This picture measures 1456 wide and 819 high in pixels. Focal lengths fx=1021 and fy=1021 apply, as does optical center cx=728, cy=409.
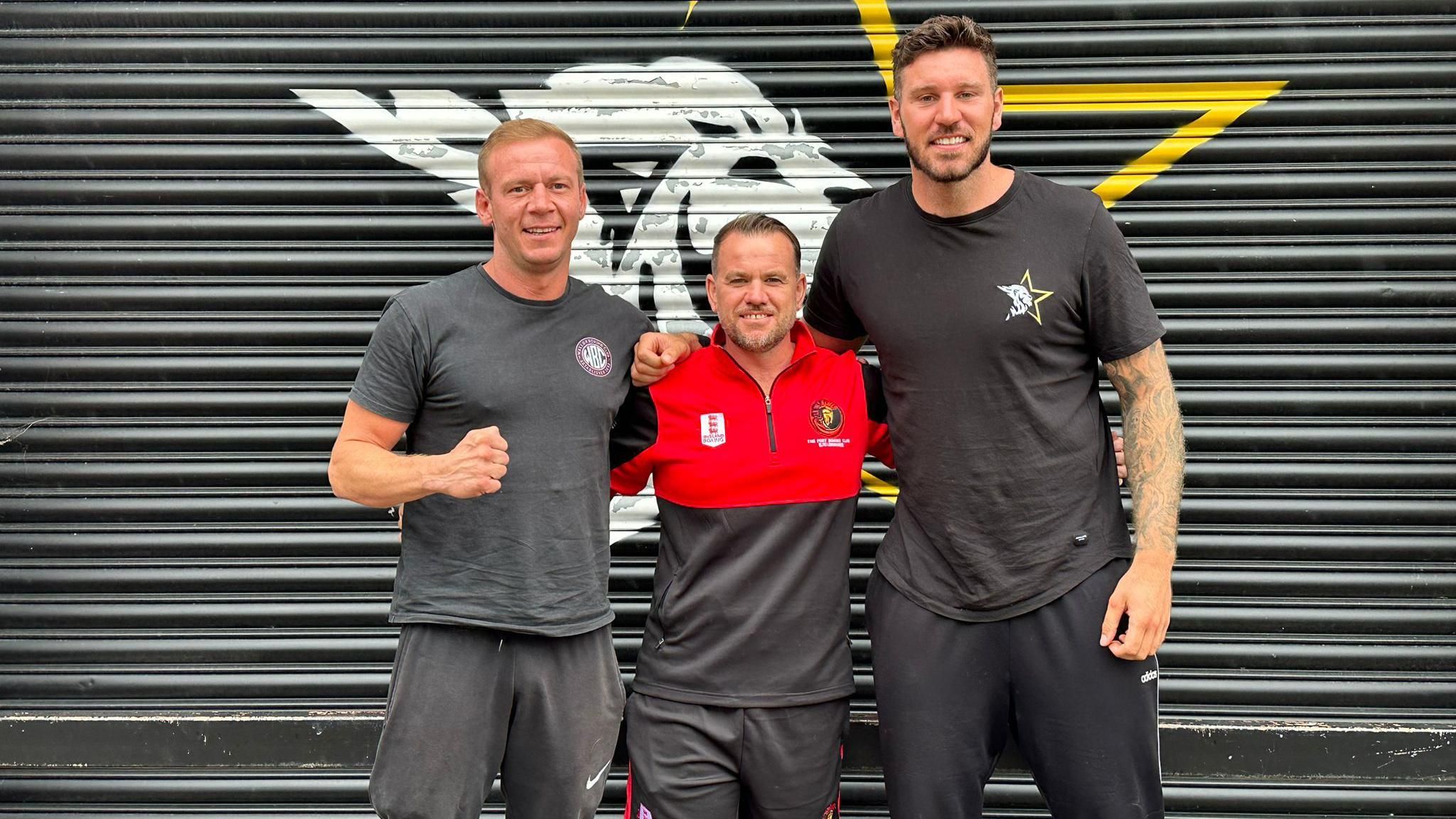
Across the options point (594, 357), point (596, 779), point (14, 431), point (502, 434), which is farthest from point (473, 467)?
point (14, 431)

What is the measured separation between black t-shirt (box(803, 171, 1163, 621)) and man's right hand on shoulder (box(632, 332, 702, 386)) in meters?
0.62

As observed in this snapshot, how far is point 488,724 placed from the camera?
2.86 metres

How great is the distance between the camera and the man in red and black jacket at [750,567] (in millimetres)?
2947

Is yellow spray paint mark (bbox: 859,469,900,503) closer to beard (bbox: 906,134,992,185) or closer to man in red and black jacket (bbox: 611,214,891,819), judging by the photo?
man in red and black jacket (bbox: 611,214,891,819)

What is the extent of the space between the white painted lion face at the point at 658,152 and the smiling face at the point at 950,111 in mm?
1283

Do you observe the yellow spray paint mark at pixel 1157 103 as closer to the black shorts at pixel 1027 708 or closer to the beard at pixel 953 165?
the beard at pixel 953 165

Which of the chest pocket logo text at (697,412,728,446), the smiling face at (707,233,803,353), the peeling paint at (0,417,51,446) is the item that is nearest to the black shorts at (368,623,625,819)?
the chest pocket logo text at (697,412,728,446)

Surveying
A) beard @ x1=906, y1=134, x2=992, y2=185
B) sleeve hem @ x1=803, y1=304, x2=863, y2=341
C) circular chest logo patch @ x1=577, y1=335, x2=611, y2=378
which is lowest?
circular chest logo patch @ x1=577, y1=335, x2=611, y2=378

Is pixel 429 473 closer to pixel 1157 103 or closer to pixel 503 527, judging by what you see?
pixel 503 527

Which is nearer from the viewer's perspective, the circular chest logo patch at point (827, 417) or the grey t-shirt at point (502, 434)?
the grey t-shirt at point (502, 434)

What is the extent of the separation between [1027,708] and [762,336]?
1292mm

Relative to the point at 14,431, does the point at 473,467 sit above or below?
below

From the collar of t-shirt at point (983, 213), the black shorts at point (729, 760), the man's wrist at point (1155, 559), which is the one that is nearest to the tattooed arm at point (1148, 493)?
the man's wrist at point (1155, 559)

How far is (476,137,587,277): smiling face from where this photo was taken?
287 cm
